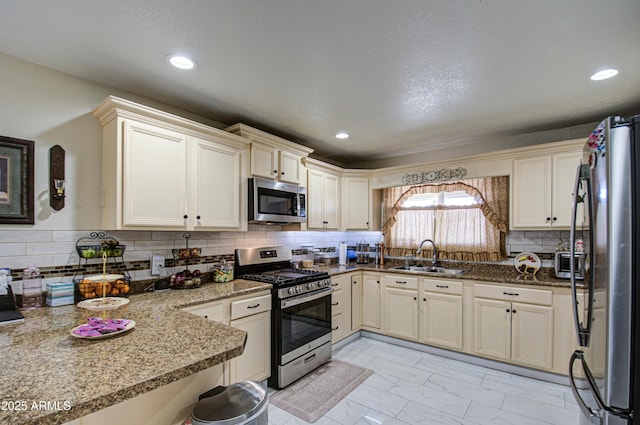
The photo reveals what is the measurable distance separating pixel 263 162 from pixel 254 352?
181 centimetres

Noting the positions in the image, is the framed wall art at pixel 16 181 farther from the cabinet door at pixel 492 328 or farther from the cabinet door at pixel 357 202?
the cabinet door at pixel 492 328

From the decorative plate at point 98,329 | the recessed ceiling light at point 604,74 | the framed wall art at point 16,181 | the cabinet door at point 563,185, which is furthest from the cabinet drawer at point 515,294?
the framed wall art at point 16,181

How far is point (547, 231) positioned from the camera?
3367mm

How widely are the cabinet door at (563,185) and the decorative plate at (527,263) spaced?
43 centimetres

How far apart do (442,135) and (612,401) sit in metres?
3.05

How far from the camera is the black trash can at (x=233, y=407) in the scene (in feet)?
3.81

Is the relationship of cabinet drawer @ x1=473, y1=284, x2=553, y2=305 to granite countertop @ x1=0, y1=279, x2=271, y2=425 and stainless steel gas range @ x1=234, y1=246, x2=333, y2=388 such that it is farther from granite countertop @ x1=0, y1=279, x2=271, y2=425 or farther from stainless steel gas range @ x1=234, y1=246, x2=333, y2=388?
granite countertop @ x1=0, y1=279, x2=271, y2=425

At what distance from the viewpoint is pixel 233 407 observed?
4.06ft

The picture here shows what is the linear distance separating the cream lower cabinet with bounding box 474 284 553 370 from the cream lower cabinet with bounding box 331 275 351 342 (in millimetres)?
1432

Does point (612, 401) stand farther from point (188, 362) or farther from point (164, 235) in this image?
point (164, 235)

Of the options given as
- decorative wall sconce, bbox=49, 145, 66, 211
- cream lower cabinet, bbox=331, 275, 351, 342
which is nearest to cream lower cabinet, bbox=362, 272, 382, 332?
cream lower cabinet, bbox=331, 275, 351, 342

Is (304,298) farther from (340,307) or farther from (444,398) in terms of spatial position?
(444,398)

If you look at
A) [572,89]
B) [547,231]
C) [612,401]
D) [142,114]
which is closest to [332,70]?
[142,114]

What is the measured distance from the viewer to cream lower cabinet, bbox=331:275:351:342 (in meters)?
3.55
